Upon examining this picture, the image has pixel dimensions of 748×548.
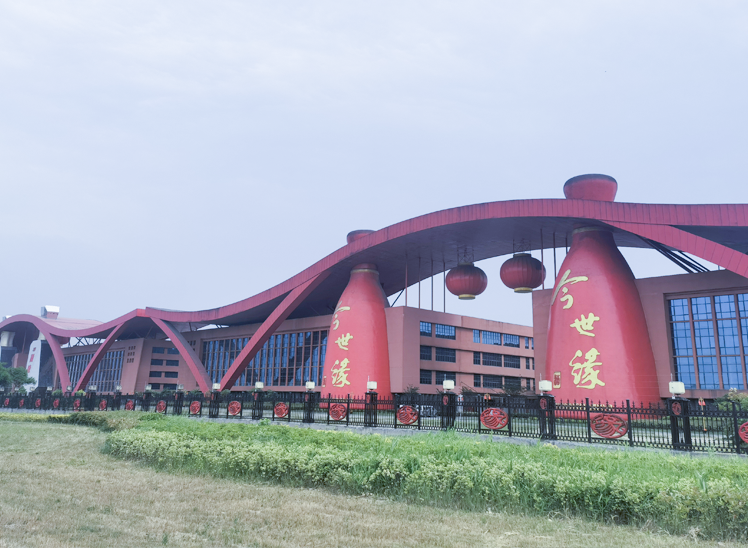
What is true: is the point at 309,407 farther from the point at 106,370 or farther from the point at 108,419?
the point at 106,370

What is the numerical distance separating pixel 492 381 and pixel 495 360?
156 centimetres

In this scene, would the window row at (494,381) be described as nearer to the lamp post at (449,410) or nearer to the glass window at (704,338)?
the glass window at (704,338)

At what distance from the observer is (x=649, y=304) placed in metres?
24.9

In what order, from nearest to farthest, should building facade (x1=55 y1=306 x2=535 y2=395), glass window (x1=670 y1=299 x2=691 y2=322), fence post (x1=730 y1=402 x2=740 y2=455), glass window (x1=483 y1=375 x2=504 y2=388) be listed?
fence post (x1=730 y1=402 x2=740 y2=455) < glass window (x1=670 y1=299 x2=691 y2=322) < building facade (x1=55 y1=306 x2=535 y2=395) < glass window (x1=483 y1=375 x2=504 y2=388)

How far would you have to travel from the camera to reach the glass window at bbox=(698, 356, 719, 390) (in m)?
23.4

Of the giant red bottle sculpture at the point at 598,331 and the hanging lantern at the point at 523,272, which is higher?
the hanging lantern at the point at 523,272

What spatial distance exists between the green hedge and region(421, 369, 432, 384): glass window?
2197 centimetres

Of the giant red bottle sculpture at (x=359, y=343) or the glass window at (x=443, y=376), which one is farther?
the glass window at (x=443, y=376)

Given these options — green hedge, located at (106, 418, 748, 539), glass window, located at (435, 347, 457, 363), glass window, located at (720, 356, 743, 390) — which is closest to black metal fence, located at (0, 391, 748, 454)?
green hedge, located at (106, 418, 748, 539)

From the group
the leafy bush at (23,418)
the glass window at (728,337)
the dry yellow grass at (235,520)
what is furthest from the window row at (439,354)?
the dry yellow grass at (235,520)

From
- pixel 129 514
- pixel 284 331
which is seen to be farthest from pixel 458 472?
pixel 284 331

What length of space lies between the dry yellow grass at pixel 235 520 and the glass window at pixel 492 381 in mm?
33385

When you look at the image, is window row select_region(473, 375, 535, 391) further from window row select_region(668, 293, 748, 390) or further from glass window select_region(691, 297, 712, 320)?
glass window select_region(691, 297, 712, 320)

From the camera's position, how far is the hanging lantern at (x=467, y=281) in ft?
104
